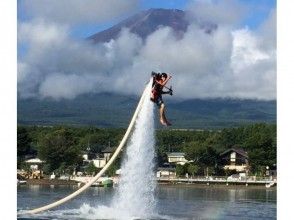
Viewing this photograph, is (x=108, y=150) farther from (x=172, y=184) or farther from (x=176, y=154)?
(x=172, y=184)

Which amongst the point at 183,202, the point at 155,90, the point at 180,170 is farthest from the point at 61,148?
the point at 155,90

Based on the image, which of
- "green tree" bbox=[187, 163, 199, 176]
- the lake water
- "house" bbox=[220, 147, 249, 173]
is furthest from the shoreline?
"house" bbox=[220, 147, 249, 173]

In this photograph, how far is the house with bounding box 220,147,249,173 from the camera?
9766 millimetres

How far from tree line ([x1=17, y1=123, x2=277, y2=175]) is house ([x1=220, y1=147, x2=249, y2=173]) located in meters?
0.08

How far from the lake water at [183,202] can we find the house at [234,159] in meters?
0.48

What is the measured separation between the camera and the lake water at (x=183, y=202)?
27.2ft

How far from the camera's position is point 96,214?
805cm

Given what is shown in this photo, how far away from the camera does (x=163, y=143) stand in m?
9.52

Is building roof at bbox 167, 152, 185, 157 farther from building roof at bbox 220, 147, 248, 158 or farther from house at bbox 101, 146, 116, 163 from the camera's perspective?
house at bbox 101, 146, 116, 163

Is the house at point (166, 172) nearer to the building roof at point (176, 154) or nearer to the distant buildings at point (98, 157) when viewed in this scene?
the building roof at point (176, 154)
